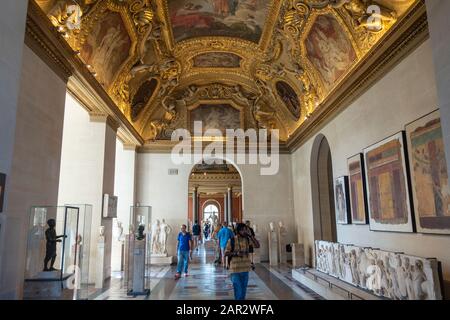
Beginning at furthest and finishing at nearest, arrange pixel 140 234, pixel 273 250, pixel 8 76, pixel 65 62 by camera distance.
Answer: pixel 273 250 < pixel 140 234 < pixel 65 62 < pixel 8 76

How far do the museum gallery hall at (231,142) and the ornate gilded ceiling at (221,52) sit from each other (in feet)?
0.23

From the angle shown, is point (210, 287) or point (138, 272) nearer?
point (138, 272)

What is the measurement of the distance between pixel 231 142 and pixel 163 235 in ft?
19.3

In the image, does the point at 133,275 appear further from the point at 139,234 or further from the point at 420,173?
the point at 420,173

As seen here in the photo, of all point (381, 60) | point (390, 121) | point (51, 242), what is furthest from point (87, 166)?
point (381, 60)

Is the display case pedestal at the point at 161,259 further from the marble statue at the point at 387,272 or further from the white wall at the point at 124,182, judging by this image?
the marble statue at the point at 387,272

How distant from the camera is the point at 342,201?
10.6m

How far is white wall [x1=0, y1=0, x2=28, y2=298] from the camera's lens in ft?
12.6

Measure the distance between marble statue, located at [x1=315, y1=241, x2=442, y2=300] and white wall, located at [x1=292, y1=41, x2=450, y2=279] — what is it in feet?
2.41

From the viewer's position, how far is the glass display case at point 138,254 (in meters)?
9.03

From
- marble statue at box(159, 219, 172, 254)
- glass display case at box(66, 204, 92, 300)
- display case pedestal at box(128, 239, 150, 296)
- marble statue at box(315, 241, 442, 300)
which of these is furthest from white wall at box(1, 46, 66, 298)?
marble statue at box(159, 219, 172, 254)

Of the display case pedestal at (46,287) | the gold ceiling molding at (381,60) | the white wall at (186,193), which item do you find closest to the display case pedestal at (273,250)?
the white wall at (186,193)

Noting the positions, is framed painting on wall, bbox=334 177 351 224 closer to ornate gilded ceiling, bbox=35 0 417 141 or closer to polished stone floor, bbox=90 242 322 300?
polished stone floor, bbox=90 242 322 300

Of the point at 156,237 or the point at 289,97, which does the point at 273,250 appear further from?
the point at 289,97
